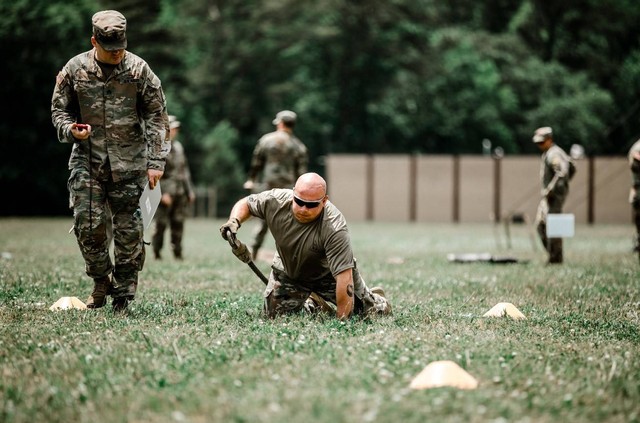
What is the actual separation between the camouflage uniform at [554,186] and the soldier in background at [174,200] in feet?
19.3

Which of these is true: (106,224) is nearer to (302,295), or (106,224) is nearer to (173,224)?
(302,295)

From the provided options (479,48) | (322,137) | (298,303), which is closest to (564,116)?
(479,48)

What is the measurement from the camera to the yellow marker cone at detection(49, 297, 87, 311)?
308 inches

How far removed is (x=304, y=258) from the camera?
751 cm

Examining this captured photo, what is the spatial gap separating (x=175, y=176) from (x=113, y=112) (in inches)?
283

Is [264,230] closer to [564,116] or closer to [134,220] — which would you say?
[134,220]

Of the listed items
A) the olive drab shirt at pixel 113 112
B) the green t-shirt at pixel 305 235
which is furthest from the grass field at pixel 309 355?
the olive drab shirt at pixel 113 112

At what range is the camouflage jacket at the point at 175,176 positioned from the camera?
575 inches

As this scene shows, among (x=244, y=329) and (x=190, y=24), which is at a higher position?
(x=190, y=24)

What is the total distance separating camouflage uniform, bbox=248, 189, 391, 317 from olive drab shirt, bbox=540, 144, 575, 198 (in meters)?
7.26

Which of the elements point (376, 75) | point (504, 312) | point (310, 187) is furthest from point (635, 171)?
point (376, 75)

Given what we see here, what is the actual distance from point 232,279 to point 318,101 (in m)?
35.1

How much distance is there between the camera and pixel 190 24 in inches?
1825

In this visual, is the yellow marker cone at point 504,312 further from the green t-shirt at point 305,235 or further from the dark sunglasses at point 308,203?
the dark sunglasses at point 308,203
